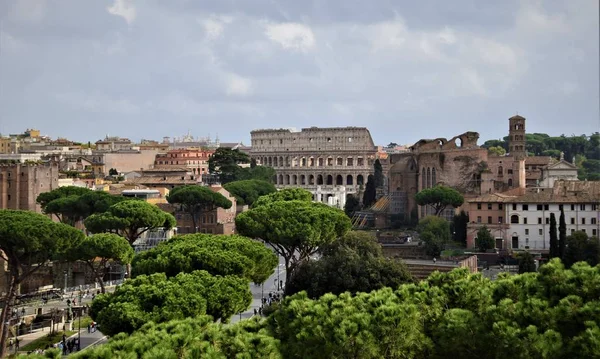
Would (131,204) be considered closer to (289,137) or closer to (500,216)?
(500,216)

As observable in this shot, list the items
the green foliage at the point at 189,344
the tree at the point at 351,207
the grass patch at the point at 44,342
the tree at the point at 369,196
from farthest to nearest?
the tree at the point at 369,196, the tree at the point at 351,207, the grass patch at the point at 44,342, the green foliage at the point at 189,344

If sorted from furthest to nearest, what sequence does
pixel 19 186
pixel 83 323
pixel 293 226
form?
pixel 19 186, pixel 293 226, pixel 83 323

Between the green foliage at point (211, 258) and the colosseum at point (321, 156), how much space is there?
82146mm

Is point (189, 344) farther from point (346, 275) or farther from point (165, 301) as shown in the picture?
point (346, 275)

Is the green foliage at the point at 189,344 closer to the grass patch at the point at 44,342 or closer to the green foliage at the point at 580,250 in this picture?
the grass patch at the point at 44,342

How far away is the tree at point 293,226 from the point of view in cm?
3853

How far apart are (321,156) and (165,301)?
9844cm

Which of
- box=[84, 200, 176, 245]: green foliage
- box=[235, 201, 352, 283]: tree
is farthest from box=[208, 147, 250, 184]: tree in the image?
box=[235, 201, 352, 283]: tree

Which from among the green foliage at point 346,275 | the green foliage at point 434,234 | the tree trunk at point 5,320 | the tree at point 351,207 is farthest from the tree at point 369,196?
the tree trunk at point 5,320

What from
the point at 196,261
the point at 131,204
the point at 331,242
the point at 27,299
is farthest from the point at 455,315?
the point at 131,204

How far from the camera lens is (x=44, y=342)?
32031 mm

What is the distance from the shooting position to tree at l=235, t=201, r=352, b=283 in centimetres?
3853

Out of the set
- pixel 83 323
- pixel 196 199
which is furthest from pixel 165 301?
pixel 196 199

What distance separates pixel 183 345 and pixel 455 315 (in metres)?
6.43
